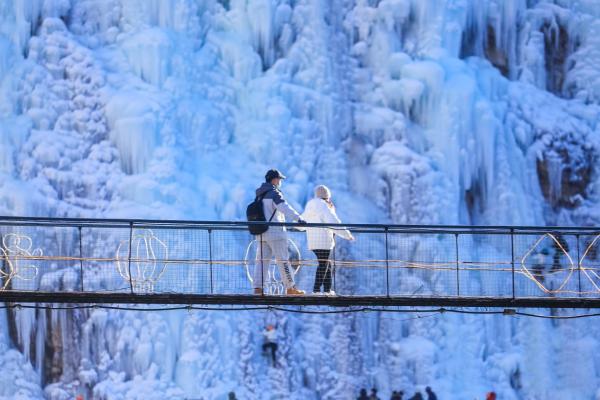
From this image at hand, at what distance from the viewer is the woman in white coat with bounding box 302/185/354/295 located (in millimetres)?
23344

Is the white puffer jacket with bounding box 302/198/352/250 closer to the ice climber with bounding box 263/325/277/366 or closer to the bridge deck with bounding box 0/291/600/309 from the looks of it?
the bridge deck with bounding box 0/291/600/309

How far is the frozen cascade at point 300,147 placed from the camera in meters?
33.5

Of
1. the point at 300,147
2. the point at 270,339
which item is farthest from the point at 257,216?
the point at 300,147

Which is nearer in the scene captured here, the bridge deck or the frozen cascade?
the bridge deck

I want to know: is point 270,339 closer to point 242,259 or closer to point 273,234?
point 242,259

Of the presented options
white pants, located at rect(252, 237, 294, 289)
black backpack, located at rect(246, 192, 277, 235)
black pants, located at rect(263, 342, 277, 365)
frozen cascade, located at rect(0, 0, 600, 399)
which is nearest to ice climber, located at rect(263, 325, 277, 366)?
black pants, located at rect(263, 342, 277, 365)

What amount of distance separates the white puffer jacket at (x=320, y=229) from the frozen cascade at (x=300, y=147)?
10.2 meters

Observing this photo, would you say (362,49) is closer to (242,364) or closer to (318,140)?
(318,140)

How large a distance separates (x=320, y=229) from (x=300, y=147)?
12286 millimetres

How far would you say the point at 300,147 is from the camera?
35.6m

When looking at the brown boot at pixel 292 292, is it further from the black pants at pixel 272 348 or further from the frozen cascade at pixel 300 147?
the black pants at pixel 272 348

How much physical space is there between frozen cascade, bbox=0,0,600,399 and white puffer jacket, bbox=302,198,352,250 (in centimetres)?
1023

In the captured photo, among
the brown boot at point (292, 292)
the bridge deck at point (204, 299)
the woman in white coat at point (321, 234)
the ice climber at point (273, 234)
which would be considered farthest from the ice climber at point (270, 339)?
the bridge deck at point (204, 299)

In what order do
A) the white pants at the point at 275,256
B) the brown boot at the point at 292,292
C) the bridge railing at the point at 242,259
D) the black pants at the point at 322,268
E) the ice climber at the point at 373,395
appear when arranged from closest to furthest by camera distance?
the white pants at the point at 275,256
the brown boot at the point at 292,292
the black pants at the point at 322,268
the bridge railing at the point at 242,259
the ice climber at the point at 373,395
